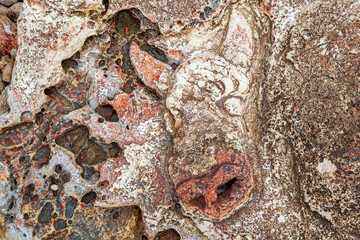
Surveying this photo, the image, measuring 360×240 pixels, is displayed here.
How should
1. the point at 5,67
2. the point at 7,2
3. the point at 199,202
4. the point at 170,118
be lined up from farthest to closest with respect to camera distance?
the point at 7,2
the point at 5,67
the point at 170,118
the point at 199,202

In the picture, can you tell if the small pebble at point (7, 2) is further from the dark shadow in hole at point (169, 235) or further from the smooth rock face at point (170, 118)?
the dark shadow in hole at point (169, 235)

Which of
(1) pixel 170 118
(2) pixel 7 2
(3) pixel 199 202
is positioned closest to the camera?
(3) pixel 199 202

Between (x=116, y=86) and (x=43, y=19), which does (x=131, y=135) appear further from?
(x=43, y=19)

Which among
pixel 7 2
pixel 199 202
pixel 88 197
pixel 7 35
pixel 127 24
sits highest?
pixel 127 24

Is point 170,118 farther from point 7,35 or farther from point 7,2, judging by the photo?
point 7,2

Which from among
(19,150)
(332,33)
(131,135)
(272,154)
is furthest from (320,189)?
(19,150)

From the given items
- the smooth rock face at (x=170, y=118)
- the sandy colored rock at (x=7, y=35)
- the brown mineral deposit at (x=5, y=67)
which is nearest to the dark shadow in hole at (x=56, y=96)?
the smooth rock face at (x=170, y=118)

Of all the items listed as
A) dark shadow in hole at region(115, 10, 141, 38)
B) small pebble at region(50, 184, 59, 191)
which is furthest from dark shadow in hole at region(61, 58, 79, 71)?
small pebble at region(50, 184, 59, 191)

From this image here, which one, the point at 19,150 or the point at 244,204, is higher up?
the point at 244,204

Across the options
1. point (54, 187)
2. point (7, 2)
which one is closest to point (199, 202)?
point (54, 187)

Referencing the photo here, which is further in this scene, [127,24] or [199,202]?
[127,24]
